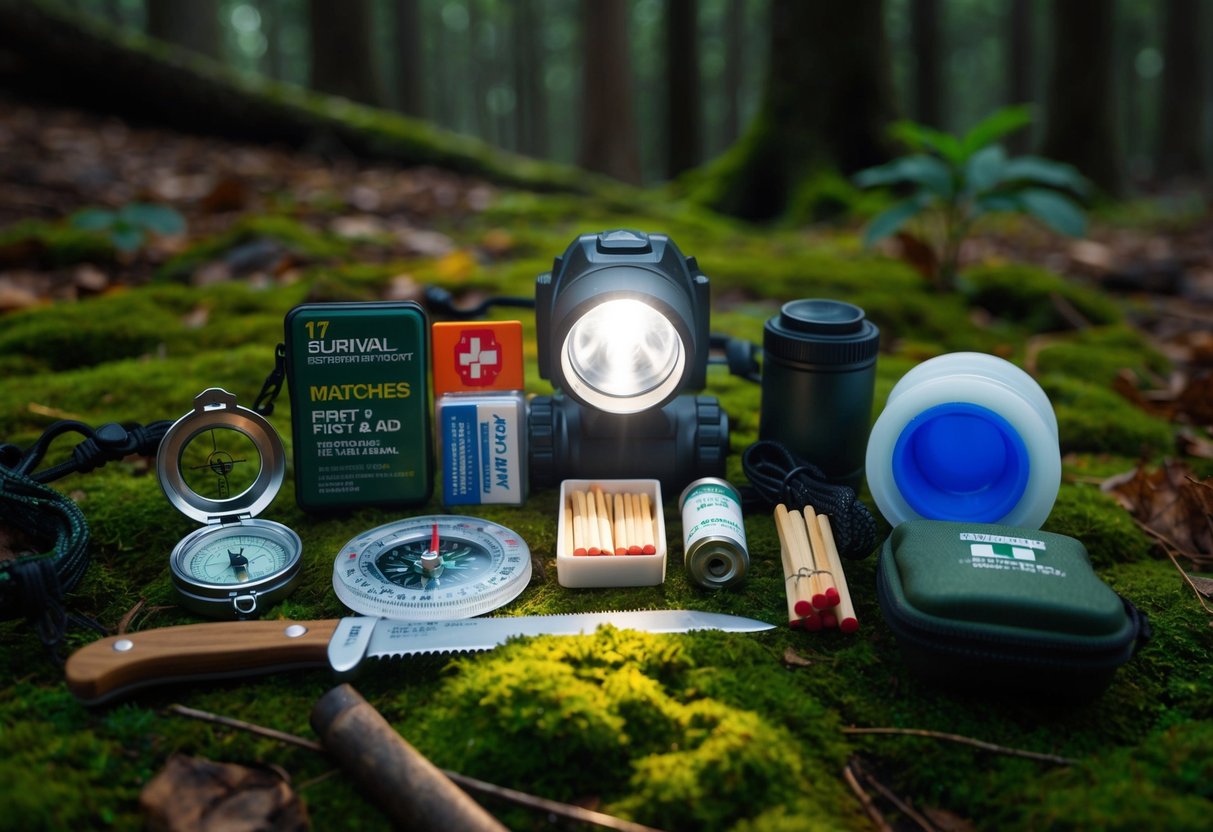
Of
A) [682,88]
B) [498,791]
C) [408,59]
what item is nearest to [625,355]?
[498,791]

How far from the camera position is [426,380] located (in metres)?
2.30

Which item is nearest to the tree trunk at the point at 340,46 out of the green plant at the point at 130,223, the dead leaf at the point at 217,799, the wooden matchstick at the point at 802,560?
the green plant at the point at 130,223

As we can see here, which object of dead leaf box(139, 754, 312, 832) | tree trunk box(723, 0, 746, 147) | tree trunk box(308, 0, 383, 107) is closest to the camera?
dead leaf box(139, 754, 312, 832)

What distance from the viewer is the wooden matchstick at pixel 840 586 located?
1862 millimetres

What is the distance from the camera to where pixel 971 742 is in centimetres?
159

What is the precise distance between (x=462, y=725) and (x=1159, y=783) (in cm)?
114

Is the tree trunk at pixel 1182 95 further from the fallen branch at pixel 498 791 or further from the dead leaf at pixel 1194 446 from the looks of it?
the fallen branch at pixel 498 791

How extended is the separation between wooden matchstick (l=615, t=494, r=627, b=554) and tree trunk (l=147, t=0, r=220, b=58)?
36.0ft

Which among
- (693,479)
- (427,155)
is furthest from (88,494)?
(427,155)

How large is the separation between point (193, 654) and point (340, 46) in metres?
9.17

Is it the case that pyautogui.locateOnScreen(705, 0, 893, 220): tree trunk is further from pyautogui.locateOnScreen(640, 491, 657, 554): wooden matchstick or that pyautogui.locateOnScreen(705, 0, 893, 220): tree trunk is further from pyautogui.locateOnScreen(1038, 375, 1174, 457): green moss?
pyautogui.locateOnScreen(640, 491, 657, 554): wooden matchstick

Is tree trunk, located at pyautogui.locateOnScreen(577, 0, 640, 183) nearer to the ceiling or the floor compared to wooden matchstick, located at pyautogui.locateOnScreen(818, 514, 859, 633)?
nearer to the ceiling

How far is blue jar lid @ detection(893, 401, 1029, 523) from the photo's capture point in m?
2.13

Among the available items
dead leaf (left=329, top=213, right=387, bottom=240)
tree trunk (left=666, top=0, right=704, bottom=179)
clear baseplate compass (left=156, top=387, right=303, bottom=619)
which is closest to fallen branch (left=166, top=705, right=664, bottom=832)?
clear baseplate compass (left=156, top=387, right=303, bottom=619)
